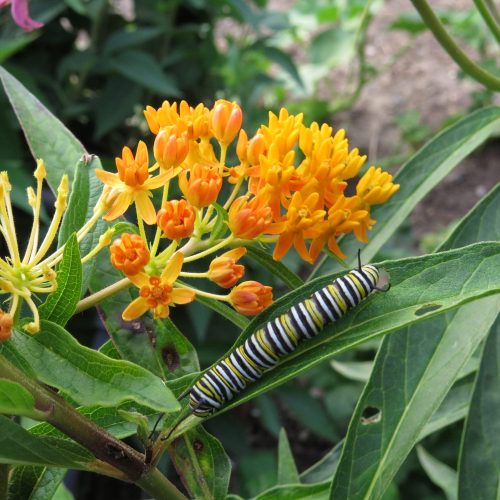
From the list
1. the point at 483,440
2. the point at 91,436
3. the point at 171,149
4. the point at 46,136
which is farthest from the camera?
the point at 483,440

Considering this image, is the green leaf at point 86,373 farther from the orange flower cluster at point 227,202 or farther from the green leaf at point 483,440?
the green leaf at point 483,440

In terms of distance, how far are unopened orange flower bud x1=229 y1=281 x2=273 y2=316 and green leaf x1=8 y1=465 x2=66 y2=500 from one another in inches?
14.1

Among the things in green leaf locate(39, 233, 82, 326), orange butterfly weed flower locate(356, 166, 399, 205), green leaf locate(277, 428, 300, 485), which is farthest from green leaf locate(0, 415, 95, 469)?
green leaf locate(277, 428, 300, 485)

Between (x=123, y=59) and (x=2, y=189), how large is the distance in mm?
1964

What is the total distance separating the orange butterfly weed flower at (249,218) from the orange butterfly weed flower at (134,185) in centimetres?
11

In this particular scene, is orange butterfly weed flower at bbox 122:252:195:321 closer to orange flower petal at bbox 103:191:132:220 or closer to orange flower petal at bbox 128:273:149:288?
orange flower petal at bbox 128:273:149:288

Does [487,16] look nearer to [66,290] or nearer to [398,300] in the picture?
[398,300]

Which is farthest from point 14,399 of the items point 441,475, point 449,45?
point 441,475

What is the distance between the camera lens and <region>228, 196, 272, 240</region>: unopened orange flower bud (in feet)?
3.38

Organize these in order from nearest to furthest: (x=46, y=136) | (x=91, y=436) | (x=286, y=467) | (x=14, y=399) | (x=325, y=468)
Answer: (x=14, y=399) → (x=91, y=436) → (x=46, y=136) → (x=286, y=467) → (x=325, y=468)

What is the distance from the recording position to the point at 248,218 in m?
1.03

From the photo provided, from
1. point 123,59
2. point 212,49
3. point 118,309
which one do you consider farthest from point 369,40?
point 118,309

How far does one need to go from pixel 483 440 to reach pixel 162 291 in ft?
2.38

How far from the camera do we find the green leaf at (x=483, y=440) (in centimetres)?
139
